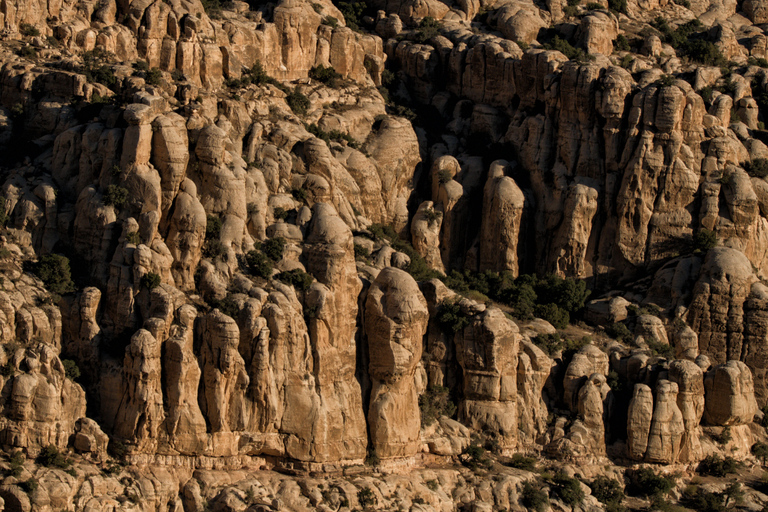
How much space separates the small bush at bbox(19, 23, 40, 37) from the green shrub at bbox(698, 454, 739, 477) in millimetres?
42306

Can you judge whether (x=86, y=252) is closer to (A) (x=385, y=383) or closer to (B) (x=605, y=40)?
(A) (x=385, y=383)

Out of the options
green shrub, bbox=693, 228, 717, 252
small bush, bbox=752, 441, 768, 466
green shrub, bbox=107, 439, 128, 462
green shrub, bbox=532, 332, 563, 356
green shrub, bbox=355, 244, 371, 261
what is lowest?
green shrub, bbox=107, 439, 128, 462

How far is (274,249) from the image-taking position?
77938 millimetres

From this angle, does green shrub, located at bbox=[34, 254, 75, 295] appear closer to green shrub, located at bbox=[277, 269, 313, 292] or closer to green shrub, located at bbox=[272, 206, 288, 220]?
green shrub, located at bbox=[277, 269, 313, 292]

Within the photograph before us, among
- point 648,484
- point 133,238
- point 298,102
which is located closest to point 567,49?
point 298,102

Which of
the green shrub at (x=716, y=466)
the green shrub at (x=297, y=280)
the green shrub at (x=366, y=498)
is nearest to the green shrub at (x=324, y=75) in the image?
the green shrub at (x=297, y=280)

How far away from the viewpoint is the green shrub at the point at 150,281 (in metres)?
74.2

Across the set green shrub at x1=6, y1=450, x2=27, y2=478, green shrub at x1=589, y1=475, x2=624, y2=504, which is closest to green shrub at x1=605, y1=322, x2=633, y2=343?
green shrub at x1=589, y1=475, x2=624, y2=504

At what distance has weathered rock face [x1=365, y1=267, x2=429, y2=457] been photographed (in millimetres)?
76562

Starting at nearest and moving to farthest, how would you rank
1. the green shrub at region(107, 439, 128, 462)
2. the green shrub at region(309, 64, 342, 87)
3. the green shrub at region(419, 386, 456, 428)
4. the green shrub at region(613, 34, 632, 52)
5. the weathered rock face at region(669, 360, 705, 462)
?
1. the green shrub at region(107, 439, 128, 462)
2. the green shrub at region(419, 386, 456, 428)
3. the weathered rock face at region(669, 360, 705, 462)
4. the green shrub at region(309, 64, 342, 87)
5. the green shrub at region(613, 34, 632, 52)

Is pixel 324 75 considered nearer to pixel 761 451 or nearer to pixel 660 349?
pixel 660 349

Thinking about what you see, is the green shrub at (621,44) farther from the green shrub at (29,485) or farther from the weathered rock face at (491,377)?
the green shrub at (29,485)

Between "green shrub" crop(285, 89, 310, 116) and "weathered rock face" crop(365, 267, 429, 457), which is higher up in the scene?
"green shrub" crop(285, 89, 310, 116)

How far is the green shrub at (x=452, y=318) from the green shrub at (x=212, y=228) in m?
12.3
